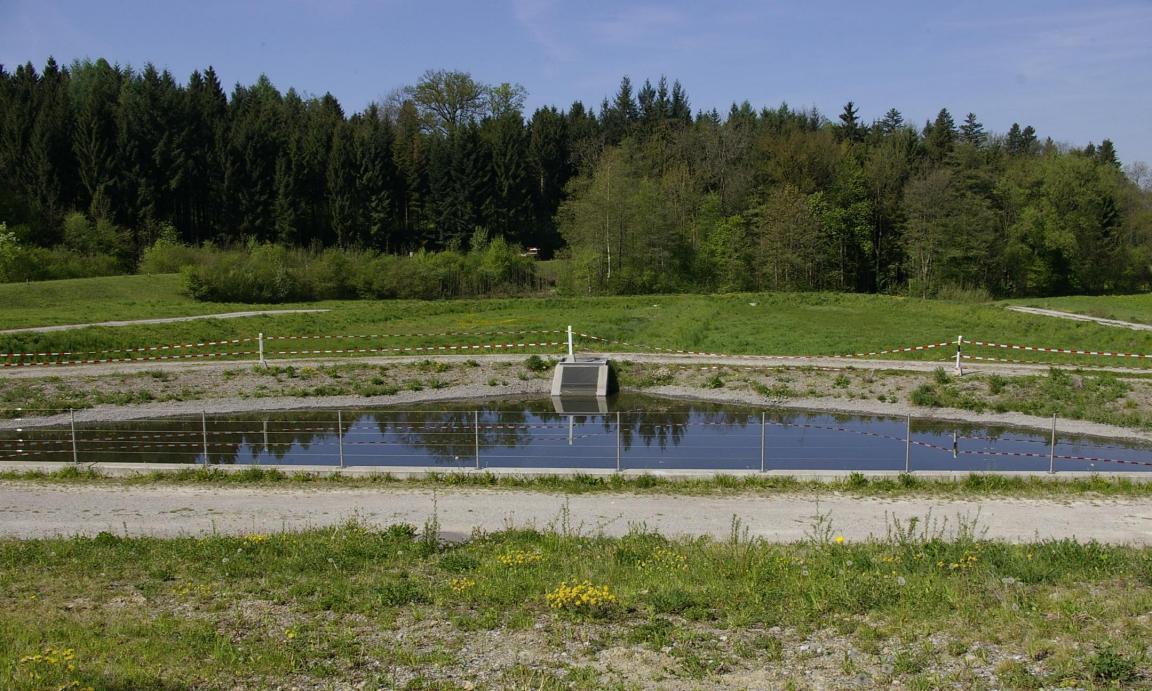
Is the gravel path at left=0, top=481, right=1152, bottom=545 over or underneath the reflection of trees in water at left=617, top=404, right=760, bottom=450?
over

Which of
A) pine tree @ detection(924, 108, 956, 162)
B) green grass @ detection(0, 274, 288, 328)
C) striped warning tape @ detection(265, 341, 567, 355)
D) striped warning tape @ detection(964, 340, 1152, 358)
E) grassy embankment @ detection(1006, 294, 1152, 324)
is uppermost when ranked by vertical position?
pine tree @ detection(924, 108, 956, 162)

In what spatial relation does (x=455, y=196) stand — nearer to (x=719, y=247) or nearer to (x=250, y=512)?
(x=719, y=247)

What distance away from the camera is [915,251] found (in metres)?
74.6

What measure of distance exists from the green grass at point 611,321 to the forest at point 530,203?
26.5ft

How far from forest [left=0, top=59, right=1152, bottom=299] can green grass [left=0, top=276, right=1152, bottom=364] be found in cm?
809

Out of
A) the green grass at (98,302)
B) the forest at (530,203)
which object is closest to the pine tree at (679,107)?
the forest at (530,203)

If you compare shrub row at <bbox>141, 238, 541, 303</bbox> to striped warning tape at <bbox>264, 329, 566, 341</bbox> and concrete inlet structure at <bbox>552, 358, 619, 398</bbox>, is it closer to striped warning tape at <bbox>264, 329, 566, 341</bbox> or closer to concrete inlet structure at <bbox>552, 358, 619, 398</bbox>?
striped warning tape at <bbox>264, 329, 566, 341</bbox>

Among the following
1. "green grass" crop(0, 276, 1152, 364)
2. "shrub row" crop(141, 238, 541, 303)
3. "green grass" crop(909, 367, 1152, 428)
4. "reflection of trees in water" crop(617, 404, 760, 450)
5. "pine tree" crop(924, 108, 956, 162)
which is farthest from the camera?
"pine tree" crop(924, 108, 956, 162)

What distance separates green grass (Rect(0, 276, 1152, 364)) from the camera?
38.0 meters

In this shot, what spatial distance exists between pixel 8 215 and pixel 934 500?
79.9m

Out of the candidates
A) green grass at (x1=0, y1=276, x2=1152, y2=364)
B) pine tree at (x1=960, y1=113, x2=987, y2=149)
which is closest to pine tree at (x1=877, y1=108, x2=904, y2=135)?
pine tree at (x1=960, y1=113, x2=987, y2=149)

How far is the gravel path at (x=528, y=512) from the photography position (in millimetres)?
13805

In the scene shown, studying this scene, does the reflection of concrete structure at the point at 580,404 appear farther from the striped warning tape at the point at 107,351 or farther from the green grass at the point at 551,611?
the green grass at the point at 551,611

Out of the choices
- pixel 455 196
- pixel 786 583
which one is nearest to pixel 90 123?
pixel 455 196
